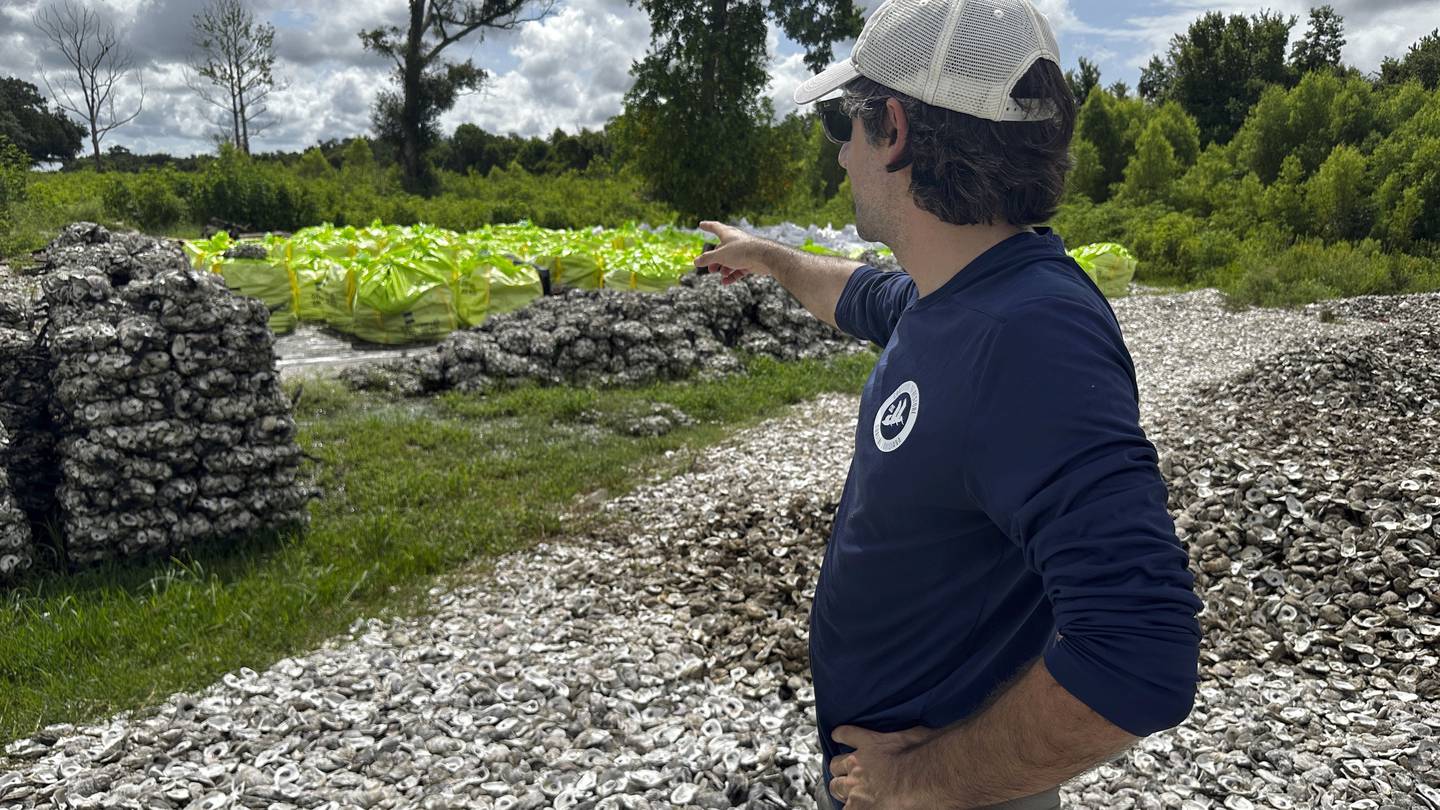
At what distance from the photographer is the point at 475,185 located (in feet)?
134

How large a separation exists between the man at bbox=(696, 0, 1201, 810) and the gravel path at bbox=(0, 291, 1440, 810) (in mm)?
1774

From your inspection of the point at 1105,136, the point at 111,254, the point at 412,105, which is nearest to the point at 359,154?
the point at 412,105

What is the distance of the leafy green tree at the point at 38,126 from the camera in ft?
137

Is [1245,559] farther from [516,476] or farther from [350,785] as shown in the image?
[516,476]

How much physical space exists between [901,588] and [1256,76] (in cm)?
4023

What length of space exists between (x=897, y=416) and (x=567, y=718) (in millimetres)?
2735

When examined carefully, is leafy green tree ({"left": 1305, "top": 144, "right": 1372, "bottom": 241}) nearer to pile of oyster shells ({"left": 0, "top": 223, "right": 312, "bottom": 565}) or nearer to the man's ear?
pile of oyster shells ({"left": 0, "top": 223, "right": 312, "bottom": 565})

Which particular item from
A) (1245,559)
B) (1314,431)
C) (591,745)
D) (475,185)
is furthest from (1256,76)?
(591,745)

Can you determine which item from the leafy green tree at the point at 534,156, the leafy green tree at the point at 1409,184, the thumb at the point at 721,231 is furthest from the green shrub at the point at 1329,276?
the leafy green tree at the point at 534,156

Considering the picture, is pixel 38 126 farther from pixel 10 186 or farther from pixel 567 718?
pixel 567 718

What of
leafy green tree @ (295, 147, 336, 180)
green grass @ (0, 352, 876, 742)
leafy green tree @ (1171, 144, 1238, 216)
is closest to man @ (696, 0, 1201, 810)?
green grass @ (0, 352, 876, 742)

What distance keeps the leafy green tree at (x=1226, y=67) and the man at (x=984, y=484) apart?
37.9 metres

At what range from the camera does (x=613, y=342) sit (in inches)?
428

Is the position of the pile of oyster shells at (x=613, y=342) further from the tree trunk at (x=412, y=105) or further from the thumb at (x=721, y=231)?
the tree trunk at (x=412, y=105)
